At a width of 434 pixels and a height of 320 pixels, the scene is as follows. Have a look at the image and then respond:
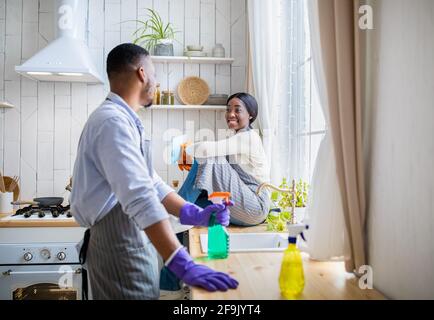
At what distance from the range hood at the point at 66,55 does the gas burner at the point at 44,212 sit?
96 cm

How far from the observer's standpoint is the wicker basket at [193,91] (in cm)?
323

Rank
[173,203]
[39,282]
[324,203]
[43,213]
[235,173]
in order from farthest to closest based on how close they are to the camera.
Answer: [43,213], [39,282], [235,173], [173,203], [324,203]

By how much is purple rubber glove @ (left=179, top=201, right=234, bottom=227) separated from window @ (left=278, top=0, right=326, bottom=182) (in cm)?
87

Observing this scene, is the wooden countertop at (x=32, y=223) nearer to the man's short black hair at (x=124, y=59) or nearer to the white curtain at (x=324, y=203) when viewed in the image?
A: the man's short black hair at (x=124, y=59)

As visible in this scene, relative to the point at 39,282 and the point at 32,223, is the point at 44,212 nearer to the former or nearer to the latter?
the point at 32,223

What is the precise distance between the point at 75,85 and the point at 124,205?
2464 mm

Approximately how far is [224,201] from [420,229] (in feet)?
2.46

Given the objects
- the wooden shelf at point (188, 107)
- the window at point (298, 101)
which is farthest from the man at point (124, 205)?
the wooden shelf at point (188, 107)

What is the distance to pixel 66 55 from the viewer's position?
2.74m

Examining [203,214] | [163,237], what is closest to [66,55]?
[203,214]

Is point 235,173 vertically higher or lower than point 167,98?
lower

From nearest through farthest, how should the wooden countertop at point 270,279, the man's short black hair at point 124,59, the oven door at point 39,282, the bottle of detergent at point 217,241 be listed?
the wooden countertop at point 270,279 → the man's short black hair at point 124,59 → the bottle of detergent at point 217,241 → the oven door at point 39,282

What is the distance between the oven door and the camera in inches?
94.3

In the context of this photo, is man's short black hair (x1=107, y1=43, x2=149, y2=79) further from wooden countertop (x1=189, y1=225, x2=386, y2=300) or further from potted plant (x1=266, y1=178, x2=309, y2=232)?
potted plant (x1=266, y1=178, x2=309, y2=232)
